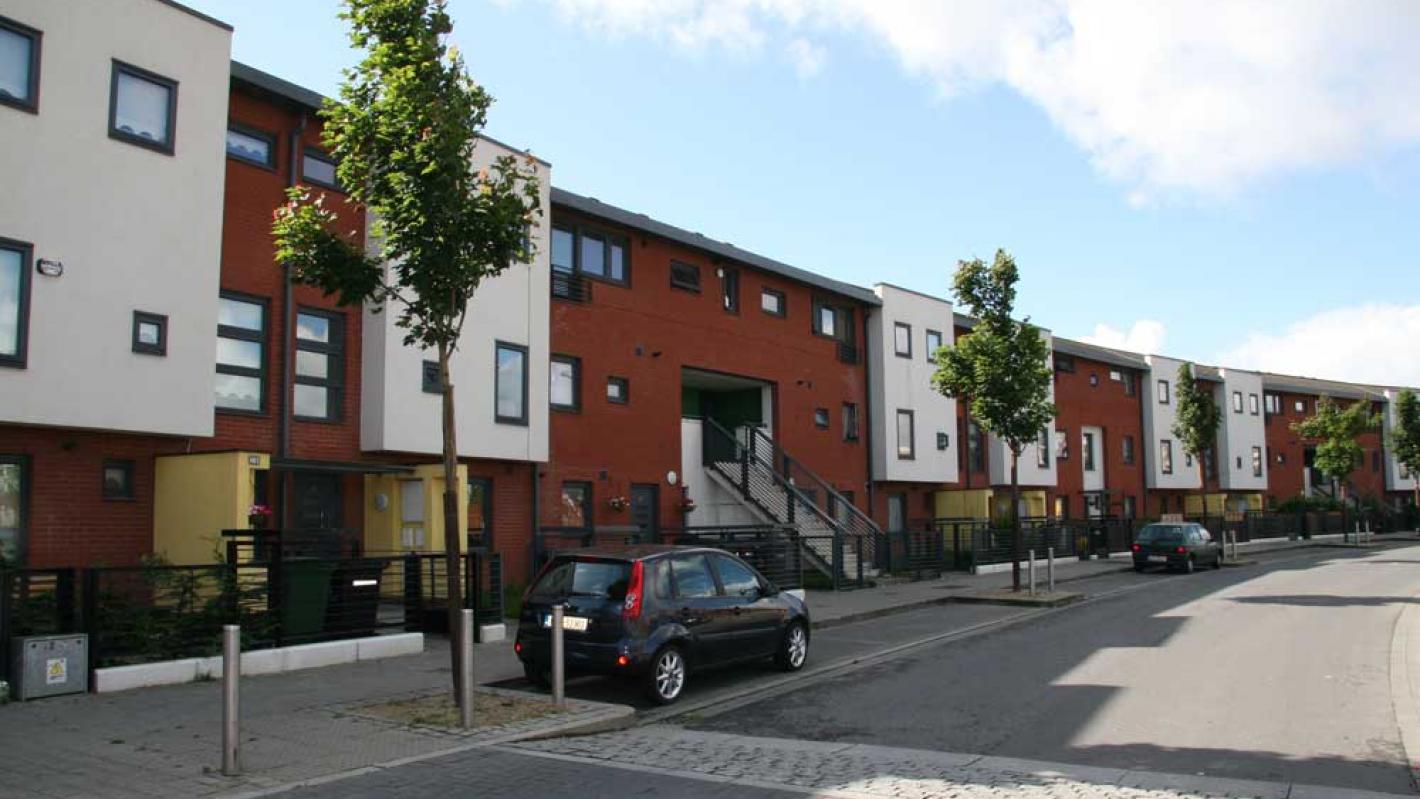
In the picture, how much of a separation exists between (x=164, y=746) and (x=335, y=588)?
14.9ft

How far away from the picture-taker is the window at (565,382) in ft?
68.9

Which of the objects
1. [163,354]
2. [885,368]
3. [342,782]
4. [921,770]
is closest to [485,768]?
[342,782]

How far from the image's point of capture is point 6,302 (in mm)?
12008

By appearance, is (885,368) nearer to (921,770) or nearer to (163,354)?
(163,354)

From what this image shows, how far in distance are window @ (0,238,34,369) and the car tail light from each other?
24.0ft

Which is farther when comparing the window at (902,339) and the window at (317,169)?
the window at (902,339)

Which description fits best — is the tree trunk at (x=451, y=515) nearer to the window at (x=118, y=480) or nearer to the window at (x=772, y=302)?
the window at (x=118, y=480)

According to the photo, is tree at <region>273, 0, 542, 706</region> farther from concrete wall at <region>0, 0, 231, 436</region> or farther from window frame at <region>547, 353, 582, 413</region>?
window frame at <region>547, 353, 582, 413</region>

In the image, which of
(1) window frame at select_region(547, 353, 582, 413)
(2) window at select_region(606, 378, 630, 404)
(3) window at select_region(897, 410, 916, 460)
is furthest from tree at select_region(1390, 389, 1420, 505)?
(1) window frame at select_region(547, 353, 582, 413)

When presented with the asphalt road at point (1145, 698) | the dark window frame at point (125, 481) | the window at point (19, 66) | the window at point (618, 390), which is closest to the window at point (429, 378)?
the dark window frame at point (125, 481)

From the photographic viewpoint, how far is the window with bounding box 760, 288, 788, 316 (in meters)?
27.8

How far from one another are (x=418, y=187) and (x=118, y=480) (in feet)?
22.5

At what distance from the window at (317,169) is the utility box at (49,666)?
849 cm

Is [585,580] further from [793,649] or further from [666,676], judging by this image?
[793,649]
